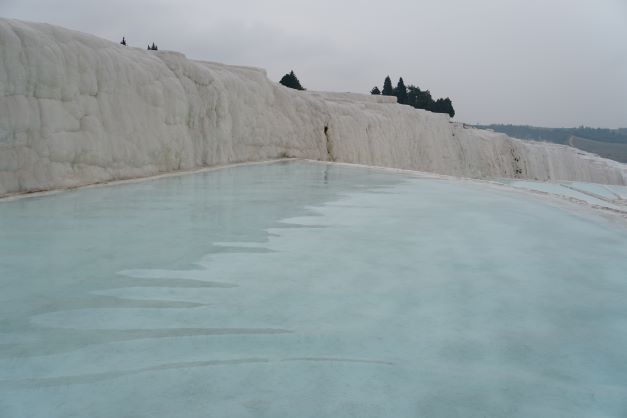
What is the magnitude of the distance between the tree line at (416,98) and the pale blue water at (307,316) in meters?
31.3

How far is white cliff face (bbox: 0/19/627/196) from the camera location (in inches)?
216

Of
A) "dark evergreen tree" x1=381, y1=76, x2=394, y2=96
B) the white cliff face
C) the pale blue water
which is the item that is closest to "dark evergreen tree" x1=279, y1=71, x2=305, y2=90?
the white cliff face

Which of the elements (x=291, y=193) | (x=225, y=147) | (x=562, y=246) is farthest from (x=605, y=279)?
(x=225, y=147)

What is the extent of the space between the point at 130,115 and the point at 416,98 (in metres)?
31.4

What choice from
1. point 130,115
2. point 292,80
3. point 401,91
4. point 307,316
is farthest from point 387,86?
point 307,316

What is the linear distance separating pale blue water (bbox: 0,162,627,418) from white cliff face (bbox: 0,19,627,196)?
1.42 metres

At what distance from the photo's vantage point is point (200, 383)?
1.67m

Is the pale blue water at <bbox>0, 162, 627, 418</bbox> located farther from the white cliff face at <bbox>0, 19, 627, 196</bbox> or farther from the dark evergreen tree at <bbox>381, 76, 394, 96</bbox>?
the dark evergreen tree at <bbox>381, 76, 394, 96</bbox>

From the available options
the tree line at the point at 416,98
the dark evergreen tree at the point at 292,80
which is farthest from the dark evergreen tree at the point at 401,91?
the dark evergreen tree at the point at 292,80

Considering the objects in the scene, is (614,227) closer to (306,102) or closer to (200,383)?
(200,383)

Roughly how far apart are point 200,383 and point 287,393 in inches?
11.0

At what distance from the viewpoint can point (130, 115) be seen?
23.2 ft

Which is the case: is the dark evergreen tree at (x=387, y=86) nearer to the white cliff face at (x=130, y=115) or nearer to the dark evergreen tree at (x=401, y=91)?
the dark evergreen tree at (x=401, y=91)

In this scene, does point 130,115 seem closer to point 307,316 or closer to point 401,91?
point 307,316
